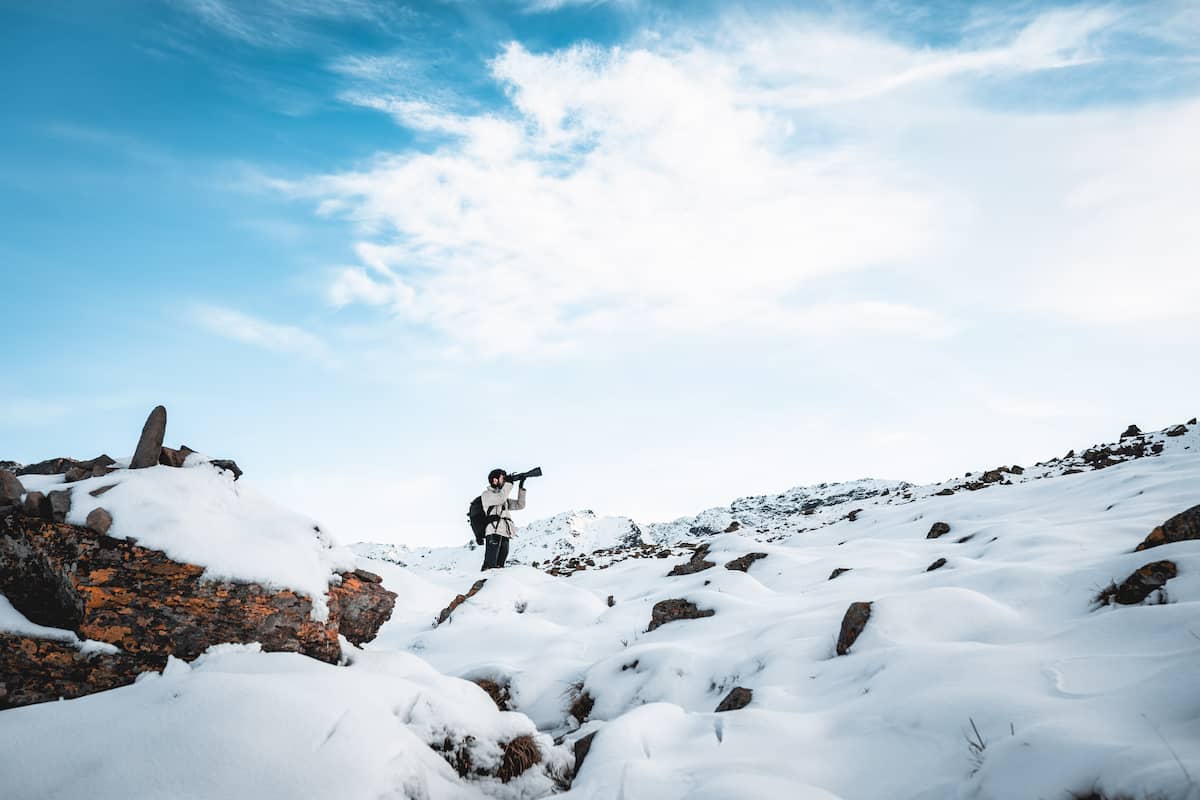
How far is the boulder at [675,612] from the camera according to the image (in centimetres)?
667

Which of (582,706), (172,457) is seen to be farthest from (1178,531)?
(172,457)

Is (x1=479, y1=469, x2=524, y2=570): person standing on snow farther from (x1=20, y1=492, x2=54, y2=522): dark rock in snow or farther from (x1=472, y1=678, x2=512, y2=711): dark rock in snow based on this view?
(x1=20, y1=492, x2=54, y2=522): dark rock in snow

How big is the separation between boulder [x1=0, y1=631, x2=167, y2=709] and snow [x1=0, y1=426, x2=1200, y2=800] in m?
0.31

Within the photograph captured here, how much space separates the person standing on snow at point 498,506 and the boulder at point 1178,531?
9.08 metres

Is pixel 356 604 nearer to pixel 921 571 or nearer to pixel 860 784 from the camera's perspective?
pixel 860 784

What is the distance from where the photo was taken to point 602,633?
23.7ft

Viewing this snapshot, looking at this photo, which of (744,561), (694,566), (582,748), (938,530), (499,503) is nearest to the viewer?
(582,748)

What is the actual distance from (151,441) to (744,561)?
7407 millimetres

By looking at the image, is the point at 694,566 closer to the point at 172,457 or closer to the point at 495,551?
the point at 495,551

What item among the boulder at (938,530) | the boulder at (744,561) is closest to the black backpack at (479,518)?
the boulder at (744,561)

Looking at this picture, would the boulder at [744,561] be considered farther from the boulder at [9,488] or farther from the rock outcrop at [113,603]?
the boulder at [9,488]

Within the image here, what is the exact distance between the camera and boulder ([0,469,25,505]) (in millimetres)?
4172

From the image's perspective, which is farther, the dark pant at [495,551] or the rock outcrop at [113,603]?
the dark pant at [495,551]

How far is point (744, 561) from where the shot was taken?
8953mm
